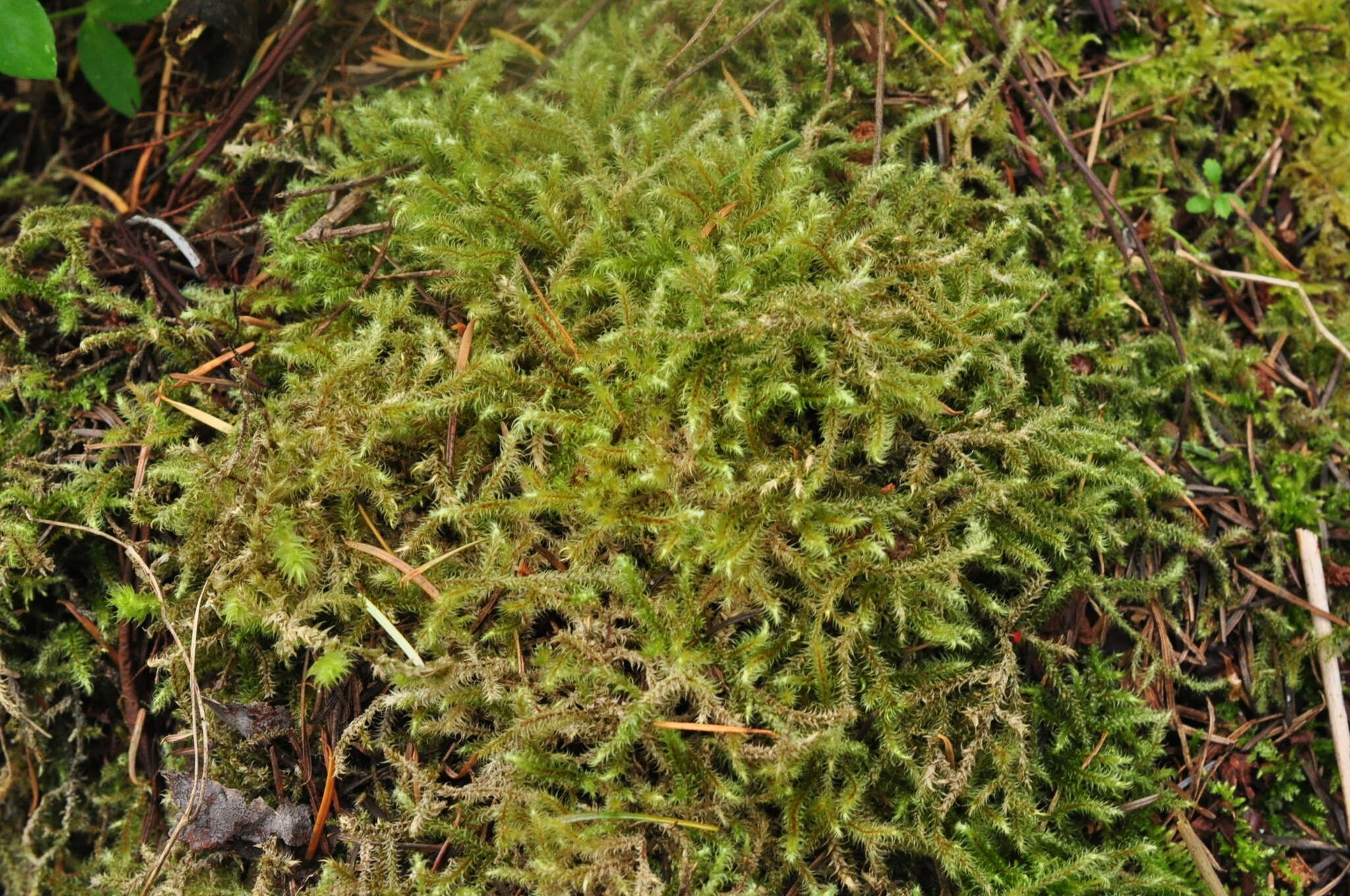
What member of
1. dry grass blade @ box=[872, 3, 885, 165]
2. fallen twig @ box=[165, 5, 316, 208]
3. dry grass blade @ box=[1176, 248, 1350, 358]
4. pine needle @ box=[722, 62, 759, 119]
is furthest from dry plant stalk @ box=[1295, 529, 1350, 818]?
fallen twig @ box=[165, 5, 316, 208]

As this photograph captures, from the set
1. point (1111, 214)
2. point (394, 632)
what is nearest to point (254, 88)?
point (394, 632)

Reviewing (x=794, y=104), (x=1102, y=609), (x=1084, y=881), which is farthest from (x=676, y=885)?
(x=794, y=104)

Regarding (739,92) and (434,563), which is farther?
(739,92)

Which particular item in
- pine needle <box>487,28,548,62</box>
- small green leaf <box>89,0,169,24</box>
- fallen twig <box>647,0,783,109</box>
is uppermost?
small green leaf <box>89,0,169,24</box>

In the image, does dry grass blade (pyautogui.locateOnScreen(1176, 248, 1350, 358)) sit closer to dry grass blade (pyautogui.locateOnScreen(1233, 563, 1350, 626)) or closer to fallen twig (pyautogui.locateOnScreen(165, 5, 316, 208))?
dry grass blade (pyautogui.locateOnScreen(1233, 563, 1350, 626))

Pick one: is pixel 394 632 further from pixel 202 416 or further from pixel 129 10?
pixel 129 10

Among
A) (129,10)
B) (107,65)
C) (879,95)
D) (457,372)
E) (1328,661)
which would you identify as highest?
(129,10)

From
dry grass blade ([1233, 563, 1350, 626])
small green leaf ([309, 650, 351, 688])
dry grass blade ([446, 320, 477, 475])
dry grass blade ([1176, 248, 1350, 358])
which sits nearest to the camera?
small green leaf ([309, 650, 351, 688])

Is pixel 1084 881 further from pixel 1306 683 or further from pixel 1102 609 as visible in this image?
pixel 1306 683

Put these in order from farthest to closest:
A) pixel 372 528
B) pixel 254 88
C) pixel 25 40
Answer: pixel 254 88 < pixel 25 40 < pixel 372 528
